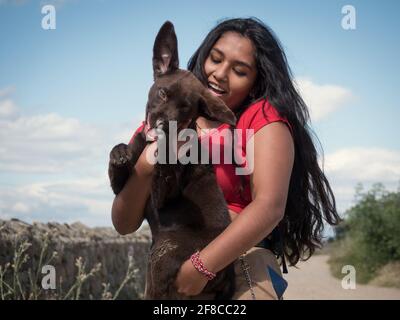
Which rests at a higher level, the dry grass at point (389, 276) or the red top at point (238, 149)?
the red top at point (238, 149)

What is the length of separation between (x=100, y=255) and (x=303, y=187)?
824 cm

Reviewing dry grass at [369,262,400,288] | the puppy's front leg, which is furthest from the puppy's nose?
dry grass at [369,262,400,288]

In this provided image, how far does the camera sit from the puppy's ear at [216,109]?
10.9ft

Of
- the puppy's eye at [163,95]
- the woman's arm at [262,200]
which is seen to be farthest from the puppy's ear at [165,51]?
the woman's arm at [262,200]

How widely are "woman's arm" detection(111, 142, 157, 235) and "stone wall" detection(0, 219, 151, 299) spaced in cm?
390

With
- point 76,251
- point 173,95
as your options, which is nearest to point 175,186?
point 173,95

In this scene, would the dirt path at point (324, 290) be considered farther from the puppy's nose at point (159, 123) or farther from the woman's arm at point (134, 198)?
the puppy's nose at point (159, 123)

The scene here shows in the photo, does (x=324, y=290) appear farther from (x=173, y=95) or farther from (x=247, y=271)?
(x=173, y=95)

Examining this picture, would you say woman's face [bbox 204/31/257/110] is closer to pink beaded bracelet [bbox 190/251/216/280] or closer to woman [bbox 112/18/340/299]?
woman [bbox 112/18/340/299]

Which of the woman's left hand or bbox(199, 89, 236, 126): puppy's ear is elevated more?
bbox(199, 89, 236, 126): puppy's ear

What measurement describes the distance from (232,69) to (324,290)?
13477 mm

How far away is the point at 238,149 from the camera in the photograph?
351cm

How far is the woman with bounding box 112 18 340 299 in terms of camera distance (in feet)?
10.5
